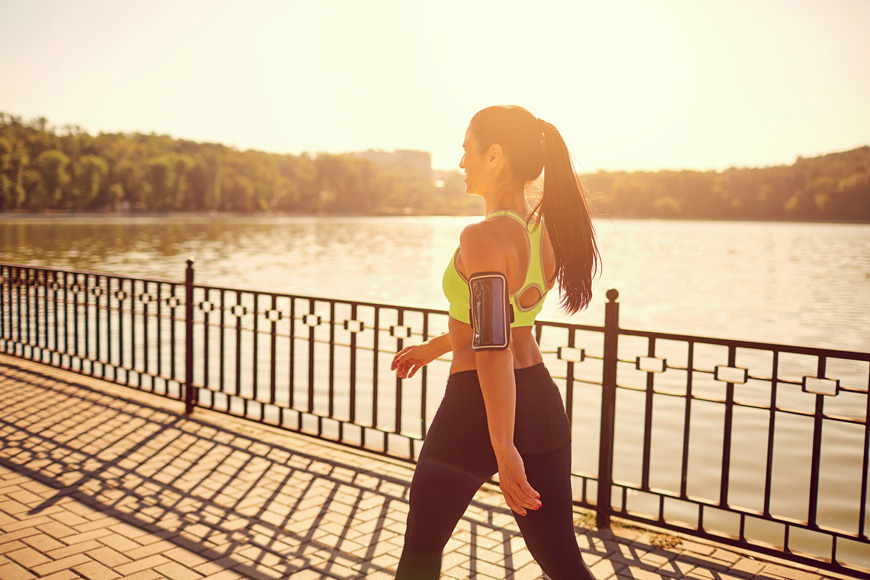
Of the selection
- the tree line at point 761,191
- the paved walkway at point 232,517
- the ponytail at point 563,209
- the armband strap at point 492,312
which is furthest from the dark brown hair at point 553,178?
the tree line at point 761,191

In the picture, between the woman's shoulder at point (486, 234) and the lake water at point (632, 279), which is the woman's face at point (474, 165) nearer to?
the woman's shoulder at point (486, 234)

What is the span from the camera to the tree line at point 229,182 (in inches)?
3588

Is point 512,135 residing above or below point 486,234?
above

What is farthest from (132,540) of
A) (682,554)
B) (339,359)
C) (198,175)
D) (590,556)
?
(198,175)

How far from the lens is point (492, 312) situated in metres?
2.04

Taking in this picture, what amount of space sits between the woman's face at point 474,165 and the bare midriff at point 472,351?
425mm

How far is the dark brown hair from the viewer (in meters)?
2.22

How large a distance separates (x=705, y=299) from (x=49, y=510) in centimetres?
3285

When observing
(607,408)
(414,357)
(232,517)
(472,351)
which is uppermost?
(472,351)

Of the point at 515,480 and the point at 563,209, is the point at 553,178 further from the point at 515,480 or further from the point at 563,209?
the point at 515,480

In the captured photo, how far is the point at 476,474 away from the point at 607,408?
8.67 feet

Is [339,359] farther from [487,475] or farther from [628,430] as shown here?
[487,475]

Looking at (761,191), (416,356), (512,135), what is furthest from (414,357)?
(761,191)

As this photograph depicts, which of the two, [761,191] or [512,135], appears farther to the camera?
[761,191]
